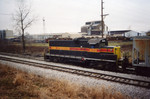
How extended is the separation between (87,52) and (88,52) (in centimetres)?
14

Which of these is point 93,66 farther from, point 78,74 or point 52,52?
point 52,52

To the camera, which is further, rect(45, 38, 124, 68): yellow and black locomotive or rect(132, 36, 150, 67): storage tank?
rect(45, 38, 124, 68): yellow and black locomotive

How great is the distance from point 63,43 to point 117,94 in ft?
33.5

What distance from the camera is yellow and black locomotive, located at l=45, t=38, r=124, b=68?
39.1 ft

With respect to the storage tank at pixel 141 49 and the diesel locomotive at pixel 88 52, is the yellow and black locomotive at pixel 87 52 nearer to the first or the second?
the diesel locomotive at pixel 88 52

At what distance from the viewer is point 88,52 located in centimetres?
1336

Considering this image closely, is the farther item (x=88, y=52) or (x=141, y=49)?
(x=88, y=52)

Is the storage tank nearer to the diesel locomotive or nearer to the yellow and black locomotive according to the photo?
the diesel locomotive

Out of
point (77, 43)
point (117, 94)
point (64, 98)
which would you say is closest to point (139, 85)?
point (117, 94)

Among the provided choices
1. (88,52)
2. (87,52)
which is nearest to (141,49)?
(88,52)

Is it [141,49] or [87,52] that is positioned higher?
[141,49]

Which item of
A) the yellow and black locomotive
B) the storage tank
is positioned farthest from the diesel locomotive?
the storage tank

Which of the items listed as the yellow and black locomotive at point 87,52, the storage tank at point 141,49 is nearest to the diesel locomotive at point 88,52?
the yellow and black locomotive at point 87,52

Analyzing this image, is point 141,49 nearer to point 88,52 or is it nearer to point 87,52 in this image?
point 88,52
